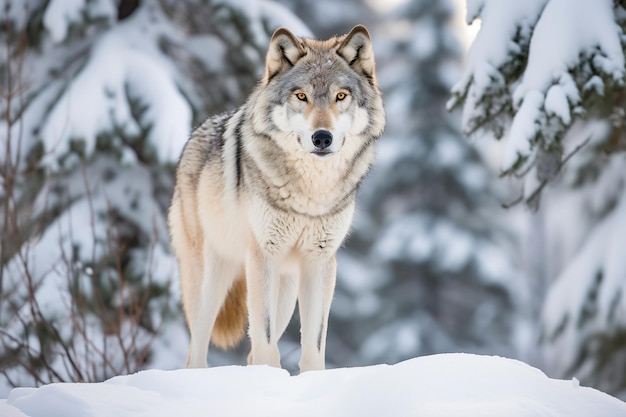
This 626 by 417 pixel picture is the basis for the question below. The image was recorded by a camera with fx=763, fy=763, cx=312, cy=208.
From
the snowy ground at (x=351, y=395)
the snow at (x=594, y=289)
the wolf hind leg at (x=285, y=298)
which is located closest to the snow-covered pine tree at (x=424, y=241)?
the snow at (x=594, y=289)

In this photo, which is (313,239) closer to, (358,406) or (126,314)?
(358,406)

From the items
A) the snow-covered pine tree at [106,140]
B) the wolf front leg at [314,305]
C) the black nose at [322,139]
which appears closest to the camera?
the black nose at [322,139]

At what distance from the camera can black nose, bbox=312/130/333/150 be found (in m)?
4.13

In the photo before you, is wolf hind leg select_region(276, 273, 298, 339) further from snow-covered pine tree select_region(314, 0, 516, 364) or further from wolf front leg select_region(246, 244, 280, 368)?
snow-covered pine tree select_region(314, 0, 516, 364)

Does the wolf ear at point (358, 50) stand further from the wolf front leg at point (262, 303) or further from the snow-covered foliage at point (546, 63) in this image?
the wolf front leg at point (262, 303)

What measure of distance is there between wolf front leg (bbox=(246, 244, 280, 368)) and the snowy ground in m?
→ 1.23

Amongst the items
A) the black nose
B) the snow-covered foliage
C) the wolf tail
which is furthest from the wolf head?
the wolf tail

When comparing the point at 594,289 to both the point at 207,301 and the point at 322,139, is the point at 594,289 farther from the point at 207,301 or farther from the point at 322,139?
the point at 322,139

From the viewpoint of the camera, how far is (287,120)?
4.38 metres

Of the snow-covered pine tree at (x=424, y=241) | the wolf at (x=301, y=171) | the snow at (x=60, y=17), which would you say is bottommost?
the snow-covered pine tree at (x=424, y=241)

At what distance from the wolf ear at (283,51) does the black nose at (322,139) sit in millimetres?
632

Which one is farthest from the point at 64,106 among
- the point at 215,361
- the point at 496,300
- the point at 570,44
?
the point at 496,300

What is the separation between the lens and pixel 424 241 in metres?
15.7

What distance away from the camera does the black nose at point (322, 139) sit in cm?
413
